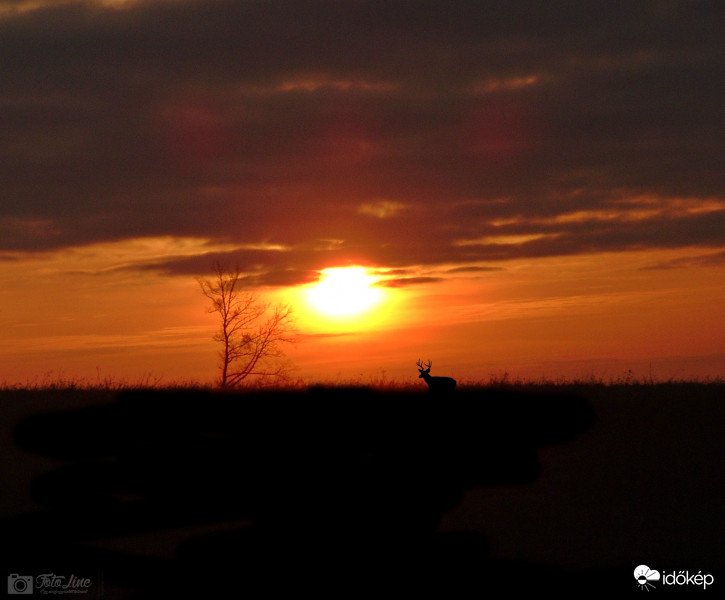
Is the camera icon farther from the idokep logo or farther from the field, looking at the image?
the idokep logo

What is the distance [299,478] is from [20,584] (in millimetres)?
1444

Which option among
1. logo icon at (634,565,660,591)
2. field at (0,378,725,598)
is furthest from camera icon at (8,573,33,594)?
logo icon at (634,565,660,591)

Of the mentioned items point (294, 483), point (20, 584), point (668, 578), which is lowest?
point (668, 578)

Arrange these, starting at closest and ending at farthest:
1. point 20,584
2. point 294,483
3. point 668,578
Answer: point 20,584 → point 294,483 → point 668,578

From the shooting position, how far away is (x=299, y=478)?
3895mm

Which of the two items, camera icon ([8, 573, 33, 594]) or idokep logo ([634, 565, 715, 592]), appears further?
camera icon ([8, 573, 33, 594])

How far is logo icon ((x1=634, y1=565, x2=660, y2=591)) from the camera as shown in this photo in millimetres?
3550

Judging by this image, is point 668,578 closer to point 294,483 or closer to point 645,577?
point 645,577

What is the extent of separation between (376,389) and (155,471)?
1.25 metres

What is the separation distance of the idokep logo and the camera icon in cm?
289

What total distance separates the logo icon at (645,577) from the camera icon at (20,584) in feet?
9.47

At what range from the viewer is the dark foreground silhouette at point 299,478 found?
3.63 meters

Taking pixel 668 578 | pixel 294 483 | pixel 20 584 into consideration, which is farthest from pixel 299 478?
pixel 668 578

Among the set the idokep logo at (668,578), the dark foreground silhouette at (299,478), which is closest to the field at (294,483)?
the dark foreground silhouette at (299,478)
